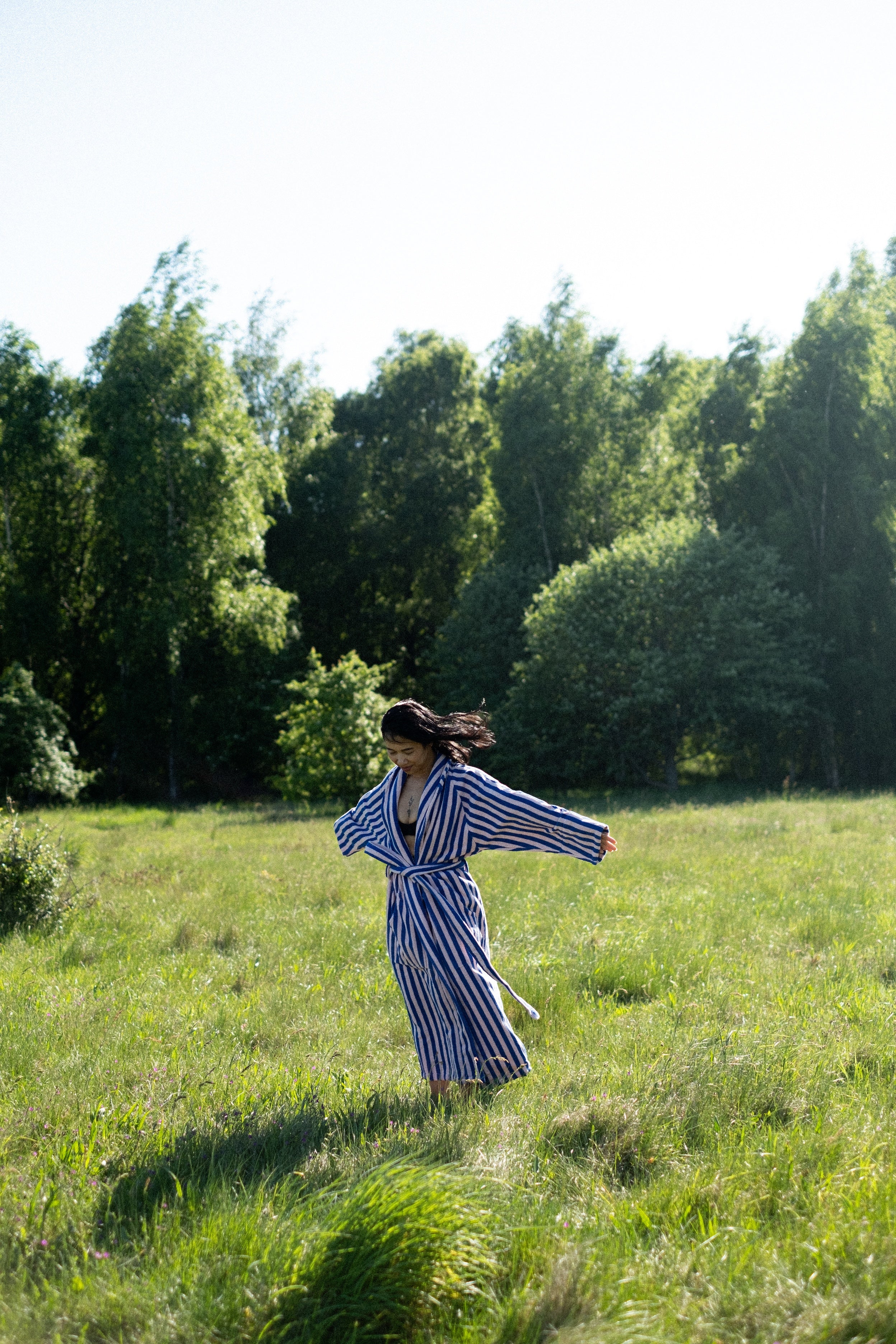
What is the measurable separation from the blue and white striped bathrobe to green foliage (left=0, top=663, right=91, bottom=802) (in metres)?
21.4

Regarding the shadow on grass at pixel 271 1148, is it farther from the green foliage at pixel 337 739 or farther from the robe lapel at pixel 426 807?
the green foliage at pixel 337 739

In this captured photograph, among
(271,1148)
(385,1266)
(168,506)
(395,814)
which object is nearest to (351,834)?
(395,814)

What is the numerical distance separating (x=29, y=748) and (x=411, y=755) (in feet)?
72.4

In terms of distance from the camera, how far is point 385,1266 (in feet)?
9.61

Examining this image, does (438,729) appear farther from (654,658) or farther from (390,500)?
(390,500)

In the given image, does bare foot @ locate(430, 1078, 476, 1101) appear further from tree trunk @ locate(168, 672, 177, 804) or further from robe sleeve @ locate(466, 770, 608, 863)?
tree trunk @ locate(168, 672, 177, 804)

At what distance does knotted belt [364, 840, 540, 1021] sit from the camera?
479cm

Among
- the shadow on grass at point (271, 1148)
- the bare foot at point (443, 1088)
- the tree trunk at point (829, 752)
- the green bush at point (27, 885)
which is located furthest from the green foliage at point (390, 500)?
the shadow on grass at point (271, 1148)

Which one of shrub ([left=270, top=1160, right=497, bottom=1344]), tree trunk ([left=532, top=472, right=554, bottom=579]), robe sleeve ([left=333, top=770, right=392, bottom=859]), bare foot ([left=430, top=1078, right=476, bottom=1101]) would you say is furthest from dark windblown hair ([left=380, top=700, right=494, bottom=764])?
tree trunk ([left=532, top=472, right=554, bottom=579])

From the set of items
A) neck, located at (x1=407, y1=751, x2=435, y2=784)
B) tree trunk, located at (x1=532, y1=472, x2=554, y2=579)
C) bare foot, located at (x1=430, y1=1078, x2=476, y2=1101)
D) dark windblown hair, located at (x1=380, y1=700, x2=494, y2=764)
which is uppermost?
tree trunk, located at (x1=532, y1=472, x2=554, y2=579)

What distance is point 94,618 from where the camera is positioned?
105 ft

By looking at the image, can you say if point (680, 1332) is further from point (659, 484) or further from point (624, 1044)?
point (659, 484)

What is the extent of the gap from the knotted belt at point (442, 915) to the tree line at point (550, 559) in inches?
736

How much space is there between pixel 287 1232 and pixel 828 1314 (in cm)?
160
